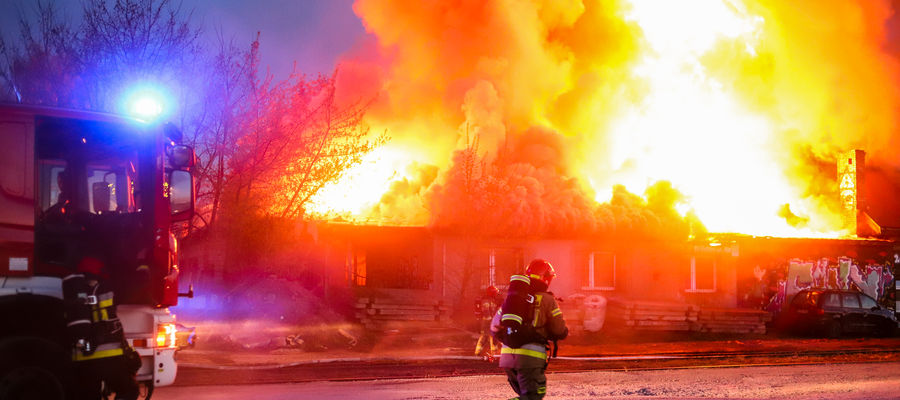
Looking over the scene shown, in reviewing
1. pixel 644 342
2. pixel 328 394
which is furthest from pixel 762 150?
pixel 328 394

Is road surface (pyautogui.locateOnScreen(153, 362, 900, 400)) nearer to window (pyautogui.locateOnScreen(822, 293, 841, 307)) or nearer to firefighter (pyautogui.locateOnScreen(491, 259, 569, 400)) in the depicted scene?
firefighter (pyautogui.locateOnScreen(491, 259, 569, 400))

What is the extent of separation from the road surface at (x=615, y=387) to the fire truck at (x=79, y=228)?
3193 mm

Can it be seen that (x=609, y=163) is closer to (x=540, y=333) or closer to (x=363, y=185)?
(x=363, y=185)

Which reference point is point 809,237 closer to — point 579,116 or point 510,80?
point 579,116

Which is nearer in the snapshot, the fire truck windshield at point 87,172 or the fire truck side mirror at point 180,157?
the fire truck windshield at point 87,172

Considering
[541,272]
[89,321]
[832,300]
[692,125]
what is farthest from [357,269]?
[89,321]

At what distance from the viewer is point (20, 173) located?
708 centimetres

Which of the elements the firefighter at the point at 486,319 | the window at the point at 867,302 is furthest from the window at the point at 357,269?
the window at the point at 867,302

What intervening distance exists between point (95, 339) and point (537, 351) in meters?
3.88

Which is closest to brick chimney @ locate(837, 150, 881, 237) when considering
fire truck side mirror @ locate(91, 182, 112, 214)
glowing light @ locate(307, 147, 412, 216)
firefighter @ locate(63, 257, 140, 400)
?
glowing light @ locate(307, 147, 412, 216)

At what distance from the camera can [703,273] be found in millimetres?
28547

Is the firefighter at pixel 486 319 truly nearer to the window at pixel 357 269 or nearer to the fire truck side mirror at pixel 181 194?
the fire truck side mirror at pixel 181 194

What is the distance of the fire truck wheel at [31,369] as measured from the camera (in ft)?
21.9

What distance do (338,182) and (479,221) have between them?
4.62 metres
